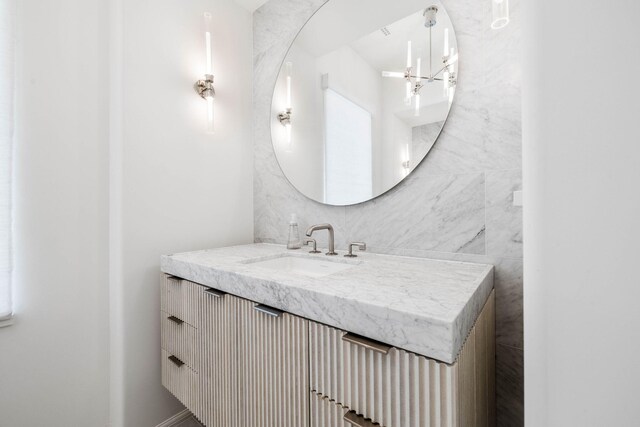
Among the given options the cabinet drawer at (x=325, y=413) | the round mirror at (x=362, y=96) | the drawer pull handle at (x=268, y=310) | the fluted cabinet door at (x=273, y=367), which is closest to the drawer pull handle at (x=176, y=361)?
the fluted cabinet door at (x=273, y=367)

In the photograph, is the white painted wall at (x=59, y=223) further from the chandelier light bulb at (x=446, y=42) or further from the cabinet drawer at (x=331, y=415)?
the chandelier light bulb at (x=446, y=42)

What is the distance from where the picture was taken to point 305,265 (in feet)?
4.55

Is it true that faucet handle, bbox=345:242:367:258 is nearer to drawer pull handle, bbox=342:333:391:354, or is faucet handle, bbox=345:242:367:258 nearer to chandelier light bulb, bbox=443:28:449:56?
drawer pull handle, bbox=342:333:391:354

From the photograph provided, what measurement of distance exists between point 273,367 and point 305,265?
0.59 m

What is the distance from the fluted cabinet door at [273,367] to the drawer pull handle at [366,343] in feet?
0.47

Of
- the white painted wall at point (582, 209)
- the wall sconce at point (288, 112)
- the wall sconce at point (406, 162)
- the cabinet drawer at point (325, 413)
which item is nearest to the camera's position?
the white painted wall at point (582, 209)

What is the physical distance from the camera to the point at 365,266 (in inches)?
42.1

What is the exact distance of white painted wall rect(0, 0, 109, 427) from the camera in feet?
3.65

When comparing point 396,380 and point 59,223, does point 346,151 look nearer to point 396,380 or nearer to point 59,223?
point 396,380

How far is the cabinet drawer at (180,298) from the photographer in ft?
3.72

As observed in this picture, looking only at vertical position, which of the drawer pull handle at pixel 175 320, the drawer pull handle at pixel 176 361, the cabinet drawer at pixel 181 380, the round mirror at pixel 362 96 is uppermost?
the round mirror at pixel 362 96

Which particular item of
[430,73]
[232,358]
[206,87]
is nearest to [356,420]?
[232,358]

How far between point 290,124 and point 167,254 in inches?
38.8

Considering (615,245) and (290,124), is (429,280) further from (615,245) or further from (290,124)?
(290,124)
